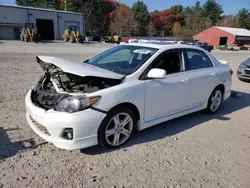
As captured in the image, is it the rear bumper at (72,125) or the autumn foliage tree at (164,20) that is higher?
the autumn foliage tree at (164,20)

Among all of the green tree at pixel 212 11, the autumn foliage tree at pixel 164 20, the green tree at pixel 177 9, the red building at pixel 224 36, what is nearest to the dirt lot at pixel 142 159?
the red building at pixel 224 36

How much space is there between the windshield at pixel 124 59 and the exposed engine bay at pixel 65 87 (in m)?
0.47

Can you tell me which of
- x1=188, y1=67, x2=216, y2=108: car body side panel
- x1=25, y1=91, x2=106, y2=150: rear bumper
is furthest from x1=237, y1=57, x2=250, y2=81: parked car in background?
x1=25, y1=91, x2=106, y2=150: rear bumper

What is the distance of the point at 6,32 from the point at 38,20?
20.5ft

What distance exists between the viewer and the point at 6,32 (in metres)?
38.2

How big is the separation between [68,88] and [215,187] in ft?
7.75

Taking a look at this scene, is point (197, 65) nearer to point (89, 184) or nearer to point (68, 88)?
point (68, 88)

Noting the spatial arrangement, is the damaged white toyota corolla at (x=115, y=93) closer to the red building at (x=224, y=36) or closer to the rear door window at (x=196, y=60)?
the rear door window at (x=196, y=60)

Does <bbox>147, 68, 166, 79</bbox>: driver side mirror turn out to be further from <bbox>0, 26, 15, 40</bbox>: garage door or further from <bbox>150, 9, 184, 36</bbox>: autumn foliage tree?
<bbox>150, 9, 184, 36</bbox>: autumn foliage tree

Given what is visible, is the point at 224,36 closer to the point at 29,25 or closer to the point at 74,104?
the point at 29,25

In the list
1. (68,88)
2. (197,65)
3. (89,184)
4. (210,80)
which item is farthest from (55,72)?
(210,80)

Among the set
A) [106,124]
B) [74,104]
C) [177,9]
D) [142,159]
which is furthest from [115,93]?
[177,9]

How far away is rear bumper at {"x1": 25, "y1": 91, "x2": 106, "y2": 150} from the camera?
2.92 metres

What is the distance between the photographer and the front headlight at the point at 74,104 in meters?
2.95
